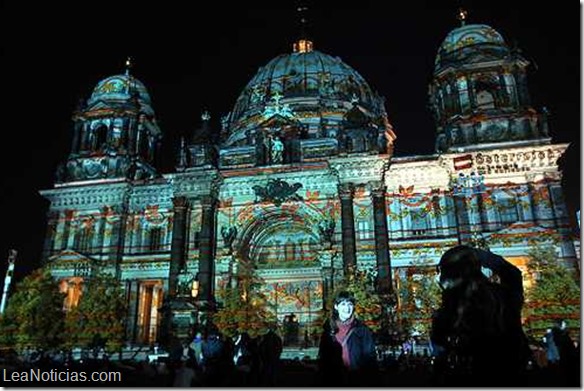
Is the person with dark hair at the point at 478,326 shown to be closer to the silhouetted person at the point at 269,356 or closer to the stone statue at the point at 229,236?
the silhouetted person at the point at 269,356

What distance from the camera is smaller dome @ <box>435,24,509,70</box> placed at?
124ft

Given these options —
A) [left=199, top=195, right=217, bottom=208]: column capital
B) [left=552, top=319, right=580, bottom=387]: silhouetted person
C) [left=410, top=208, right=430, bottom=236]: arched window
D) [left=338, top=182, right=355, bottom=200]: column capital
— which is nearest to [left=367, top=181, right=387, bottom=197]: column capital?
[left=338, top=182, right=355, bottom=200]: column capital

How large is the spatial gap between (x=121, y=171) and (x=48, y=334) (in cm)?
1380

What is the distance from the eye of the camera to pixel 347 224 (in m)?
33.4

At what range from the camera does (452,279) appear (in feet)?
21.4

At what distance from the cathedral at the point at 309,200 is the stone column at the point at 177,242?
86mm

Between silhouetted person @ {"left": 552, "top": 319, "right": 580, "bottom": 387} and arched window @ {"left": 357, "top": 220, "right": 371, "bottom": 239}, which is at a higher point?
arched window @ {"left": 357, "top": 220, "right": 371, "bottom": 239}

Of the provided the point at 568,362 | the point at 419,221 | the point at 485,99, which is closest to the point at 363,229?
the point at 419,221

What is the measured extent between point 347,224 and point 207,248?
9933 mm

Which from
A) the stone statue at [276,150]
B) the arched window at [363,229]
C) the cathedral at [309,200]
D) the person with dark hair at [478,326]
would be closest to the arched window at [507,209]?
the cathedral at [309,200]

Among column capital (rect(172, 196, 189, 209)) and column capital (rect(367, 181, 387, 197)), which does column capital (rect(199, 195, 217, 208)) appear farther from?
column capital (rect(367, 181, 387, 197))

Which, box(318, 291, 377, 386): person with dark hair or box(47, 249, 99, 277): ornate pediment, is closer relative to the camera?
box(318, 291, 377, 386): person with dark hair

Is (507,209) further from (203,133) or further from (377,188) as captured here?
(203,133)

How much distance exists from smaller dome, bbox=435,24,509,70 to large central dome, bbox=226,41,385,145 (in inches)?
411
